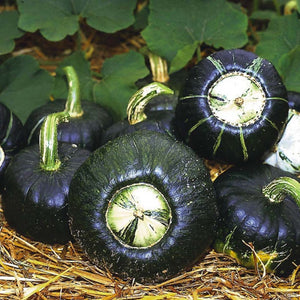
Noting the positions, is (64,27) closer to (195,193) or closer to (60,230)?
(60,230)

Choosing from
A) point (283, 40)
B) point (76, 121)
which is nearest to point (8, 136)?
point (76, 121)

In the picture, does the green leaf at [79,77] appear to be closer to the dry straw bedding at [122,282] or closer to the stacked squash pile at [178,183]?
the stacked squash pile at [178,183]

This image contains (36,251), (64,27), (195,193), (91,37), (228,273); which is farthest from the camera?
(91,37)

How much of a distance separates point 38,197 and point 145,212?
→ 553 mm

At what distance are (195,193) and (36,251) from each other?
87 centimetres

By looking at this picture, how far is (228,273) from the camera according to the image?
230 centimetres

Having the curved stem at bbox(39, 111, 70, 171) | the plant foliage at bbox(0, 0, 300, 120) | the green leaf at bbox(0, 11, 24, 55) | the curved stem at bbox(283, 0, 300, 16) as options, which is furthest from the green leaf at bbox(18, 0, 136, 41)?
the curved stem at bbox(283, 0, 300, 16)

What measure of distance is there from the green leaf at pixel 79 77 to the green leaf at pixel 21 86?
8 centimetres

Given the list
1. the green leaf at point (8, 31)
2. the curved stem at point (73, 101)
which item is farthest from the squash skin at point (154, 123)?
the green leaf at point (8, 31)

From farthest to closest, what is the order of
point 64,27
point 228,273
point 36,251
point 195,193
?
point 64,27, point 36,251, point 228,273, point 195,193

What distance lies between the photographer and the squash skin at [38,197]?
236cm

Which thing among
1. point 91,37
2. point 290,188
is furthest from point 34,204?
point 91,37

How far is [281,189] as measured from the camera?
2.22 metres

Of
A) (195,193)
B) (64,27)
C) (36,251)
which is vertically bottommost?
(36,251)
